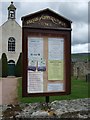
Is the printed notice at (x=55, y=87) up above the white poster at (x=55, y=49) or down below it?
below

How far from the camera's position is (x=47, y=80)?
20.1 feet

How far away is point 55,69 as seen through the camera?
20.3ft

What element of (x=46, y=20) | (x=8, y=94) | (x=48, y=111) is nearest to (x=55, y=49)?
(x=46, y=20)

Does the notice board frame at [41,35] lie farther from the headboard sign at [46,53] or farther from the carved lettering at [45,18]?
the carved lettering at [45,18]

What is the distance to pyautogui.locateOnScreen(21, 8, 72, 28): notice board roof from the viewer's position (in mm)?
5922

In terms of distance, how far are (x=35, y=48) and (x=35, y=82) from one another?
0.67 meters

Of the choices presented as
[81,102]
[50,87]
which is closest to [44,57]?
[50,87]

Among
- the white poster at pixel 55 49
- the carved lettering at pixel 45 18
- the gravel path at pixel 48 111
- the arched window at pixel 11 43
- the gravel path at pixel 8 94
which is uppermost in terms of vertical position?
the arched window at pixel 11 43

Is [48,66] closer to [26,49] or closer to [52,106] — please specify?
[26,49]

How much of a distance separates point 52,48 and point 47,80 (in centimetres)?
65

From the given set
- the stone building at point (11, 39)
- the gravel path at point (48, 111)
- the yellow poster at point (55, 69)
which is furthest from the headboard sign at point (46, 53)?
the stone building at point (11, 39)

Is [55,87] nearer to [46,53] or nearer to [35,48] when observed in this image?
[46,53]

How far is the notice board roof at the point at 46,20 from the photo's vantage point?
19.4 feet

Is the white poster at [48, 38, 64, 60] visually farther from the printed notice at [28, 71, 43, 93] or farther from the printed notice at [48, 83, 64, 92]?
the printed notice at [48, 83, 64, 92]
